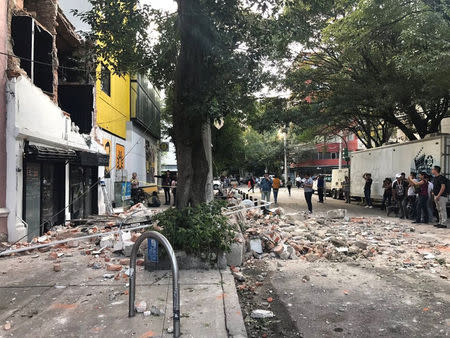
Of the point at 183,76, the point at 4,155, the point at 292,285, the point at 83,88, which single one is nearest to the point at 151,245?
the point at 292,285

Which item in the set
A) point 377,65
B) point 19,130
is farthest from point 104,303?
point 377,65

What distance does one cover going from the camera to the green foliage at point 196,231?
555 cm

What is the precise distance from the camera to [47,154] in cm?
898

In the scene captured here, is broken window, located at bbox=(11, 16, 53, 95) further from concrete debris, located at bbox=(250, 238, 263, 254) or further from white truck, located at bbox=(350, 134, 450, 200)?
white truck, located at bbox=(350, 134, 450, 200)

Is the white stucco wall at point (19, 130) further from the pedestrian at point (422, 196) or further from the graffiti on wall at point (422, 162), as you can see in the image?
the graffiti on wall at point (422, 162)

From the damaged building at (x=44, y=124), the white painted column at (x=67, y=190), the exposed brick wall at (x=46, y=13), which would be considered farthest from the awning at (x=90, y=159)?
the exposed brick wall at (x=46, y=13)

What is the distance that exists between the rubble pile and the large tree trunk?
176cm

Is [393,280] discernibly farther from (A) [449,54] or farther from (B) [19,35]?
(B) [19,35]

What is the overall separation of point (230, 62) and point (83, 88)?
28.4ft

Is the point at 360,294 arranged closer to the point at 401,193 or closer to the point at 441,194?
the point at 441,194

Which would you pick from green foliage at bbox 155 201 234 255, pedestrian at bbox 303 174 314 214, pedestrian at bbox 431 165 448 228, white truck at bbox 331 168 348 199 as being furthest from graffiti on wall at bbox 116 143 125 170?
white truck at bbox 331 168 348 199

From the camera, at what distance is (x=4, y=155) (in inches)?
312

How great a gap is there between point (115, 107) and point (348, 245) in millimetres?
14192

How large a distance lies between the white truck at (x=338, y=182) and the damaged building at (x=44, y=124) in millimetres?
16617
